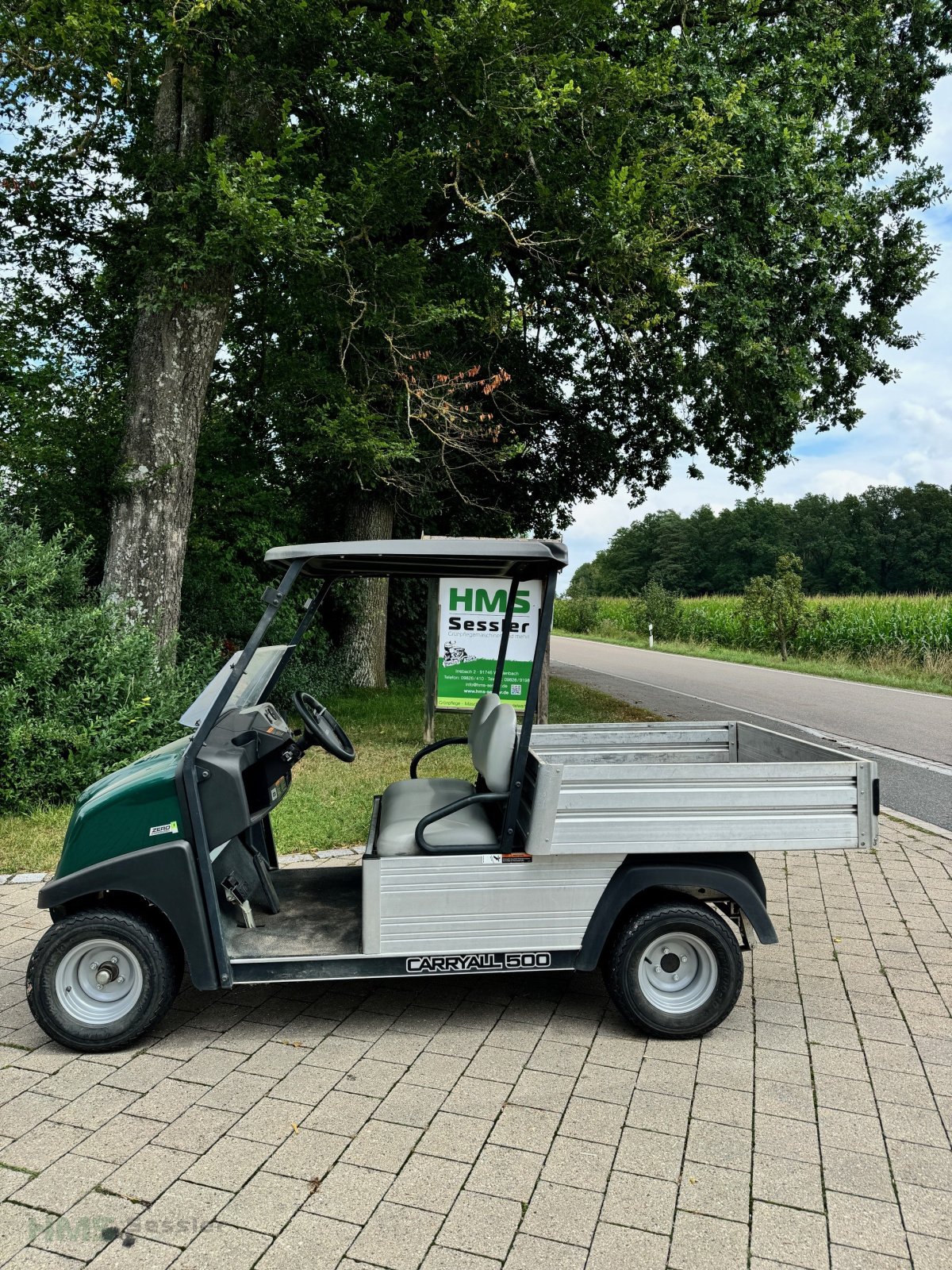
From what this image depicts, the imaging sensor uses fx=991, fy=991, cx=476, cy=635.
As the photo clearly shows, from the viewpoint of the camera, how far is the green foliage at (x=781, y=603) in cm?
2717

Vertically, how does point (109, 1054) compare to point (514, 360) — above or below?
below

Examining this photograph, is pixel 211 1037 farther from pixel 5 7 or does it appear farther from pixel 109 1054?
pixel 5 7

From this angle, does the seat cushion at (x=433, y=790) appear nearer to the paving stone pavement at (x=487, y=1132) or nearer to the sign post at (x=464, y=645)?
the paving stone pavement at (x=487, y=1132)

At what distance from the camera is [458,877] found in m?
3.67

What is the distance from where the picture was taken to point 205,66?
8.72m

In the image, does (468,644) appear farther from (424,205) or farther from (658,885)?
(658,885)

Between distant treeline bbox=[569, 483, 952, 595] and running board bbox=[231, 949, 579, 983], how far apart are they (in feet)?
179

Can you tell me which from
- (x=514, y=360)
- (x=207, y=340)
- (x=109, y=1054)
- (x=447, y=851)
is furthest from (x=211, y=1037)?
(x=514, y=360)

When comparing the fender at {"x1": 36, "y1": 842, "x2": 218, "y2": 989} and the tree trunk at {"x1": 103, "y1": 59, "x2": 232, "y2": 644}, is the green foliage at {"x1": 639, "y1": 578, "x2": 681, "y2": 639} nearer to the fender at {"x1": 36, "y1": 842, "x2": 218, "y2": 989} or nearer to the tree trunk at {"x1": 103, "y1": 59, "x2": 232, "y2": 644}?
the tree trunk at {"x1": 103, "y1": 59, "x2": 232, "y2": 644}

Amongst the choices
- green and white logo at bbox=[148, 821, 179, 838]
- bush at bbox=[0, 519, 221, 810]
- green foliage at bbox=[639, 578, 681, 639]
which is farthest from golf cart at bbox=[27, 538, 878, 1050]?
green foliage at bbox=[639, 578, 681, 639]

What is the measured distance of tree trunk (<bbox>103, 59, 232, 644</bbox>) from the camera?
888cm

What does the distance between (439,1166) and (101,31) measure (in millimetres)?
7804

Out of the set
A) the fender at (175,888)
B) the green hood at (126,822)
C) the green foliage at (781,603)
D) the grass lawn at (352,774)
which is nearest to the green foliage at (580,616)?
the green foliage at (781,603)

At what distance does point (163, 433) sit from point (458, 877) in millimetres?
6556
